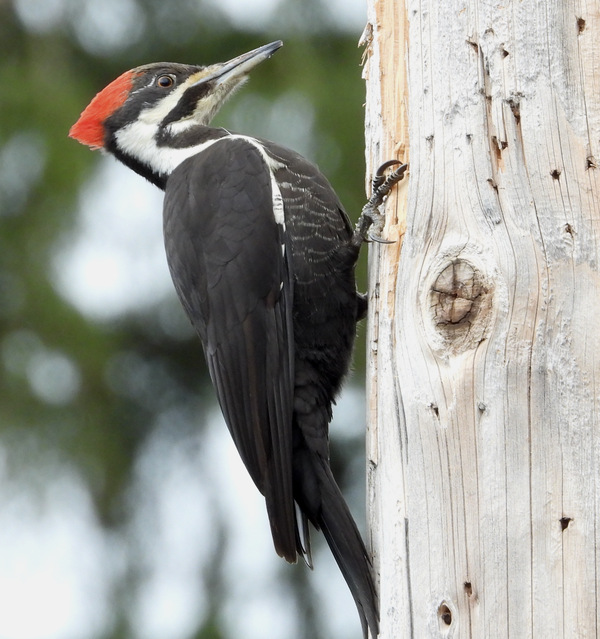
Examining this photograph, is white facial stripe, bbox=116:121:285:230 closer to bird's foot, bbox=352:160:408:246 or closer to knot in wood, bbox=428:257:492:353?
bird's foot, bbox=352:160:408:246

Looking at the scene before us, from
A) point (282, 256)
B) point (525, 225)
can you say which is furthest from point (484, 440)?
point (282, 256)

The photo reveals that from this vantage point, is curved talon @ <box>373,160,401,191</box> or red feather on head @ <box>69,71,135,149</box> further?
red feather on head @ <box>69,71,135,149</box>

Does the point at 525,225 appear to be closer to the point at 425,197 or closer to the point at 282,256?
the point at 425,197

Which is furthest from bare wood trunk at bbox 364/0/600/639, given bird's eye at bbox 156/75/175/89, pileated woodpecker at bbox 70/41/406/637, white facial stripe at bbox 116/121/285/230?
bird's eye at bbox 156/75/175/89

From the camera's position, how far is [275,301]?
309cm

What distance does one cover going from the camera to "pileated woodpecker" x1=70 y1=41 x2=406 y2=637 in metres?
2.88

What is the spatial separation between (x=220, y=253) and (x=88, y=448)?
245 cm

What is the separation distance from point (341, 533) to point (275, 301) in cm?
76

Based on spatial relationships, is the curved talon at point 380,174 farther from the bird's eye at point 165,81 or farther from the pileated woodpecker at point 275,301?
the bird's eye at point 165,81

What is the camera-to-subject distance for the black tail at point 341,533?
2525 mm

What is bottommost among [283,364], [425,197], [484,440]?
[484,440]

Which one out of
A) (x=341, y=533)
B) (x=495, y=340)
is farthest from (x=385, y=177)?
(x=341, y=533)

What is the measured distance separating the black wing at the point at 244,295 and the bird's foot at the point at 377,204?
A: 29cm

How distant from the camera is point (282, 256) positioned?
3.12 m
